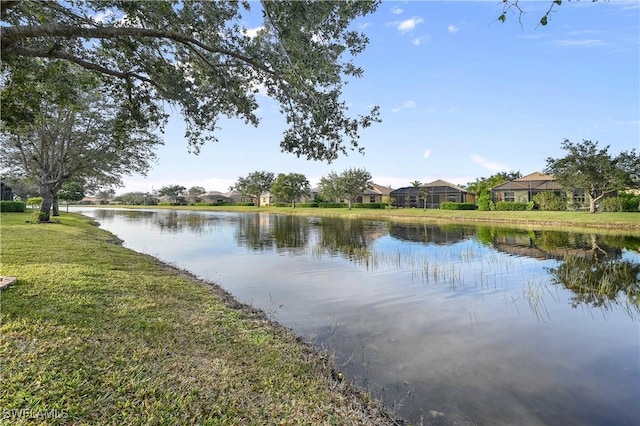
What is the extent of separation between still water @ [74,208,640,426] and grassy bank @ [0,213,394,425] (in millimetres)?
1006

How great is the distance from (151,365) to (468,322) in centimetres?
634

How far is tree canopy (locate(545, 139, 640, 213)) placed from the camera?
31797 millimetres

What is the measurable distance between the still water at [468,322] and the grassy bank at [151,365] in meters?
1.01

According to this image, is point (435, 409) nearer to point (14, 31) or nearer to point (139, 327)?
point (139, 327)

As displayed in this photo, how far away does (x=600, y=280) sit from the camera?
34.9 ft

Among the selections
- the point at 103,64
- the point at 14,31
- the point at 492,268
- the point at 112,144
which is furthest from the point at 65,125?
the point at 492,268

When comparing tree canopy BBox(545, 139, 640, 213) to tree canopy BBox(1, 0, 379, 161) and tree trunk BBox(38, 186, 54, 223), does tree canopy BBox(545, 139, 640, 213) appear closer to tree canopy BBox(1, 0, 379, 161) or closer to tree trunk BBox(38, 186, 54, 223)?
tree canopy BBox(1, 0, 379, 161)

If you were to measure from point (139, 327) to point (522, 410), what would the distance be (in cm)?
539

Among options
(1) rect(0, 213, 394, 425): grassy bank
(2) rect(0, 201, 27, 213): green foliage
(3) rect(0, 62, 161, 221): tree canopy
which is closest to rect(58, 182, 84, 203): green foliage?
(2) rect(0, 201, 27, 213): green foliage

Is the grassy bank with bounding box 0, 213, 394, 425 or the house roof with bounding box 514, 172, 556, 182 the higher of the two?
the house roof with bounding box 514, 172, 556, 182

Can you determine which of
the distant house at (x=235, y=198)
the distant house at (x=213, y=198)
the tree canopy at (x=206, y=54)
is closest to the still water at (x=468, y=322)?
the tree canopy at (x=206, y=54)

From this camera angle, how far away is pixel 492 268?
12969 mm

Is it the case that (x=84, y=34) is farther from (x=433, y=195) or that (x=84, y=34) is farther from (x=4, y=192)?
(x=433, y=195)

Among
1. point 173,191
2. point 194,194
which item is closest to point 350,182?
point 194,194
